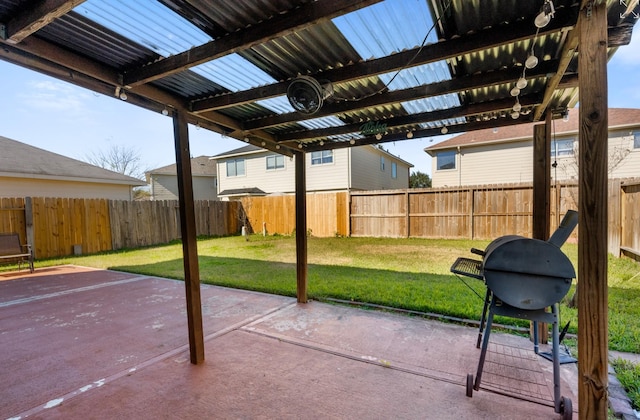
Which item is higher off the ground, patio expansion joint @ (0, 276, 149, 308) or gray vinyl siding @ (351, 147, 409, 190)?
gray vinyl siding @ (351, 147, 409, 190)

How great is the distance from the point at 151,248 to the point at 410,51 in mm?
11060

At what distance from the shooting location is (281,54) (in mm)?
2129

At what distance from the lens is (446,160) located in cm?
1362

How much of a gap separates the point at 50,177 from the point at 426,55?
12513 millimetres

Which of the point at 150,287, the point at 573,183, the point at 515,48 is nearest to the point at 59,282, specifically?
the point at 150,287

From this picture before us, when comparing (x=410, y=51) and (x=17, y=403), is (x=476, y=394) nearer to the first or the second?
(x=410, y=51)

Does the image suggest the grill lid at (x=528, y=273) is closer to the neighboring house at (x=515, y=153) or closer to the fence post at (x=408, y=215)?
the fence post at (x=408, y=215)

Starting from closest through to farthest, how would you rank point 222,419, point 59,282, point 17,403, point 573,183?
point 222,419 → point 17,403 → point 59,282 → point 573,183

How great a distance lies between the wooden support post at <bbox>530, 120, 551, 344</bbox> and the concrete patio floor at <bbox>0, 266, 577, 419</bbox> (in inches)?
40.2

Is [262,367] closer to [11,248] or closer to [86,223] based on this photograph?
[11,248]

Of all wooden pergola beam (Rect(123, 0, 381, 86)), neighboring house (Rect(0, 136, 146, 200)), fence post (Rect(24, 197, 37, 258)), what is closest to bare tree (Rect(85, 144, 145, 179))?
neighboring house (Rect(0, 136, 146, 200))

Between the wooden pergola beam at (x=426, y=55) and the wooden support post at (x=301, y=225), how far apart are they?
1.69 m

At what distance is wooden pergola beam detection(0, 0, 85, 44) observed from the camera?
1337 millimetres

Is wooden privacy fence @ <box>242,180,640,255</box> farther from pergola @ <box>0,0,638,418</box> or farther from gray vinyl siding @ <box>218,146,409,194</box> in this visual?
pergola @ <box>0,0,638,418</box>
